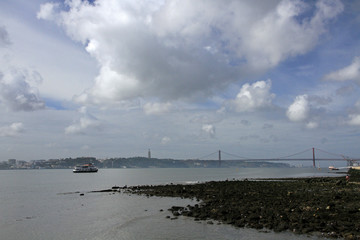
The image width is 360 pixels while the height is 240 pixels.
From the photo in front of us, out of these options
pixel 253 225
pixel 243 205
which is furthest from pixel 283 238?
pixel 243 205

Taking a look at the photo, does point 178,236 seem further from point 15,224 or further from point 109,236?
point 15,224

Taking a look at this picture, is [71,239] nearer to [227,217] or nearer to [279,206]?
[227,217]

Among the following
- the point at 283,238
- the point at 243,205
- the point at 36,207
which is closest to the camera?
the point at 283,238

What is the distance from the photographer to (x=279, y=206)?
25.6m

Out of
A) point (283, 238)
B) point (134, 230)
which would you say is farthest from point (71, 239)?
point (283, 238)

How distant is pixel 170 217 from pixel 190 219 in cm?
215

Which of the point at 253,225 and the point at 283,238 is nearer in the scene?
the point at 283,238

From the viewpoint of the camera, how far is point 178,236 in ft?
64.1

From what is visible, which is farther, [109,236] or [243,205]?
[243,205]

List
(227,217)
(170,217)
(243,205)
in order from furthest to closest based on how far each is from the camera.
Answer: (243,205) → (170,217) → (227,217)

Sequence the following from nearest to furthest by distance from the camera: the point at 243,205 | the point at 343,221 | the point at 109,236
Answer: the point at 343,221 < the point at 109,236 < the point at 243,205

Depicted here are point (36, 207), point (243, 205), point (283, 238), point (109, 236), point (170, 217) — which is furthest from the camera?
point (36, 207)

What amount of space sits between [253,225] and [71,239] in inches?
473

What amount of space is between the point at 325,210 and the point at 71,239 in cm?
1823
